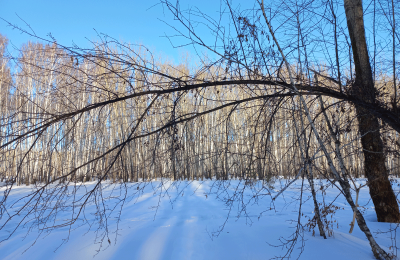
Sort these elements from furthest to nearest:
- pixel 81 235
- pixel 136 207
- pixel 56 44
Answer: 1. pixel 136 207
2. pixel 81 235
3. pixel 56 44

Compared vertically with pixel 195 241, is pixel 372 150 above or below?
above

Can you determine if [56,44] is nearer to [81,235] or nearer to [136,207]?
[81,235]

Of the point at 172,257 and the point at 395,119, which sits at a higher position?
the point at 395,119

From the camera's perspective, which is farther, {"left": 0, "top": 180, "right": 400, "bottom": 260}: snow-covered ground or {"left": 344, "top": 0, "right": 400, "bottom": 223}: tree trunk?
{"left": 344, "top": 0, "right": 400, "bottom": 223}: tree trunk

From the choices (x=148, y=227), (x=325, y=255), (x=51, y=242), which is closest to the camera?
(x=325, y=255)

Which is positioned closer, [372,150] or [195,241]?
[195,241]

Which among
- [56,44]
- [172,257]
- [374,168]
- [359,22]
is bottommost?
[172,257]

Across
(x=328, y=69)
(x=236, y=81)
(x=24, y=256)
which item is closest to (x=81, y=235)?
Answer: (x=24, y=256)

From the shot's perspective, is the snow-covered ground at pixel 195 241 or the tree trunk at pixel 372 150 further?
the tree trunk at pixel 372 150

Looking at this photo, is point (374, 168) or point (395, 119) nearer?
point (395, 119)

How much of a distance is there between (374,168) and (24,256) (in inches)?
186

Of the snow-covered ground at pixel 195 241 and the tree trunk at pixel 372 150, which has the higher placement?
the tree trunk at pixel 372 150

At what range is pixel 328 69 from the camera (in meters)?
3.00

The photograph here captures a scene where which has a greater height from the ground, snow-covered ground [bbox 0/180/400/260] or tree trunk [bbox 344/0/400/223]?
tree trunk [bbox 344/0/400/223]
